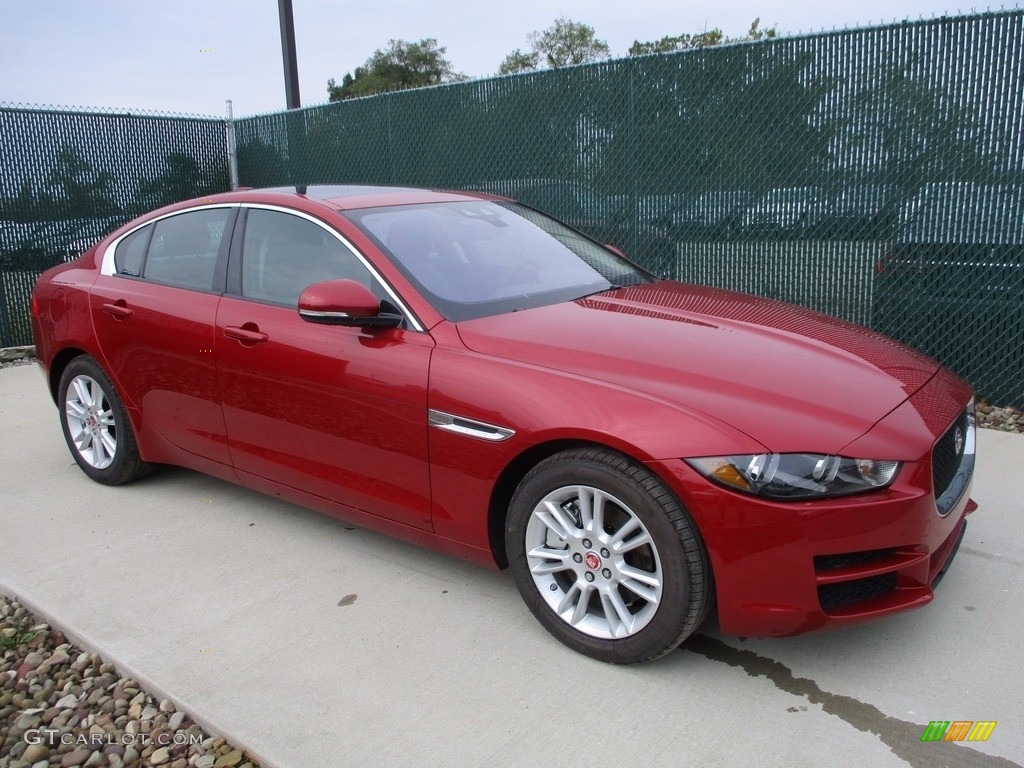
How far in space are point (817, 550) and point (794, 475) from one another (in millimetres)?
226

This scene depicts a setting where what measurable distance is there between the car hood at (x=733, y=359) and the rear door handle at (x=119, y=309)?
79.1 inches

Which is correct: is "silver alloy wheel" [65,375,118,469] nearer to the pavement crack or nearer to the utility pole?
the pavement crack

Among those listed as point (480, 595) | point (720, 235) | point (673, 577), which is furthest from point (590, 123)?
point (673, 577)

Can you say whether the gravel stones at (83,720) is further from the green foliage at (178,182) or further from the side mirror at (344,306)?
the green foliage at (178,182)

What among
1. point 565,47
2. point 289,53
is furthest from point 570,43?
point 289,53

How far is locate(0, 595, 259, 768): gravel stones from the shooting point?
8.44 ft

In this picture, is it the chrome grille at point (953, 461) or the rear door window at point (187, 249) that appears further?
the rear door window at point (187, 249)

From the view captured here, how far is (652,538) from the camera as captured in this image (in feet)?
8.71

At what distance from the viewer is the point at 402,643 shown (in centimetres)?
307

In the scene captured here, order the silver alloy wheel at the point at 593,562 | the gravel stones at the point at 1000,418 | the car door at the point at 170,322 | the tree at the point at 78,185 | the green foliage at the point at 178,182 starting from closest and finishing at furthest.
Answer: the silver alloy wheel at the point at 593,562
the car door at the point at 170,322
the gravel stones at the point at 1000,418
the tree at the point at 78,185
the green foliage at the point at 178,182

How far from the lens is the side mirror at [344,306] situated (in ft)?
10.4

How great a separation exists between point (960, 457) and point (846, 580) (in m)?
0.87
